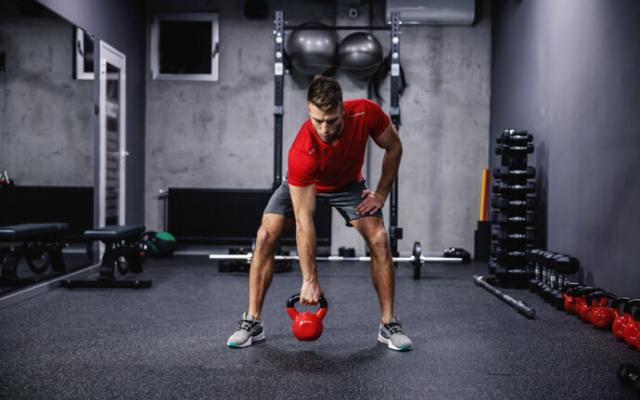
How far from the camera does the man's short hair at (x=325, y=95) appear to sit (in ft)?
6.68

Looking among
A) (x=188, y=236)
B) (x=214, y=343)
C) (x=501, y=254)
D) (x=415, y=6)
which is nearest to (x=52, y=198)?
(x=188, y=236)

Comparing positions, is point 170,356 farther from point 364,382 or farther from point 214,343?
point 364,382

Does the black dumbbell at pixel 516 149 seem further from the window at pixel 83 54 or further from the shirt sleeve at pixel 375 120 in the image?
the window at pixel 83 54

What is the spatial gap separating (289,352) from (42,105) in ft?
9.65

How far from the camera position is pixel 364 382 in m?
1.99

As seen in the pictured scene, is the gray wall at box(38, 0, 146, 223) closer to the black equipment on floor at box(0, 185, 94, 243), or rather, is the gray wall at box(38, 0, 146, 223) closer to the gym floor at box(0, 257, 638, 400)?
the black equipment on floor at box(0, 185, 94, 243)

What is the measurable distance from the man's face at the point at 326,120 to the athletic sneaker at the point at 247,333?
33.0 inches

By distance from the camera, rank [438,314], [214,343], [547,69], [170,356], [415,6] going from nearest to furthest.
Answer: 1. [170,356]
2. [214,343]
3. [438,314]
4. [547,69]
5. [415,6]

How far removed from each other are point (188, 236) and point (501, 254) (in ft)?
9.94

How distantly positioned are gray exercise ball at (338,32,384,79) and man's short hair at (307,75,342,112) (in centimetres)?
340

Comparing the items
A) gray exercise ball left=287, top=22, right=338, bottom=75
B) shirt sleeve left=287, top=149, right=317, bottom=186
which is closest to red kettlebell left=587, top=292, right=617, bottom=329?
shirt sleeve left=287, top=149, right=317, bottom=186

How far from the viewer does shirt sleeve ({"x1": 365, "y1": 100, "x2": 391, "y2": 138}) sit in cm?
240

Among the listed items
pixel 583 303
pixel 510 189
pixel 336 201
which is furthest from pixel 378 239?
pixel 510 189

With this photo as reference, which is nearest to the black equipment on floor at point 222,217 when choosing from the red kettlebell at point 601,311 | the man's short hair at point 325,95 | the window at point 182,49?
the window at point 182,49
